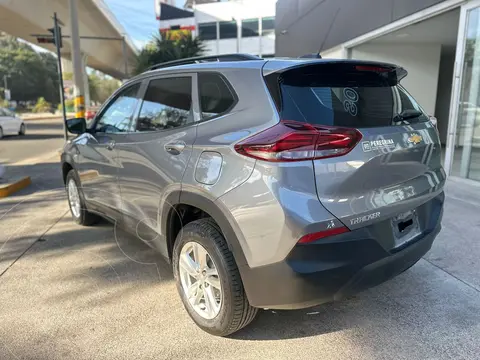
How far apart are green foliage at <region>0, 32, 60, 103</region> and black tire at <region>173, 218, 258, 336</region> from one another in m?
76.3

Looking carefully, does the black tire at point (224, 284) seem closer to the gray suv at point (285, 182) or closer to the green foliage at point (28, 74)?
the gray suv at point (285, 182)

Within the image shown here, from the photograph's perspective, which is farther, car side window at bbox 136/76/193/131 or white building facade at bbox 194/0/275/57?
white building facade at bbox 194/0/275/57

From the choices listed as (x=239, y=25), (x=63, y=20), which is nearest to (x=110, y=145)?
(x=63, y=20)

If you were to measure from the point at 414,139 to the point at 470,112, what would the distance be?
504cm

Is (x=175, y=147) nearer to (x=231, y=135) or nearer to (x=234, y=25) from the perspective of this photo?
(x=231, y=135)

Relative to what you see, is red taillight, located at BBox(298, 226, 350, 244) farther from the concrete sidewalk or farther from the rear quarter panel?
the concrete sidewalk

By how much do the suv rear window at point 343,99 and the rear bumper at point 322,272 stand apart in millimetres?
695

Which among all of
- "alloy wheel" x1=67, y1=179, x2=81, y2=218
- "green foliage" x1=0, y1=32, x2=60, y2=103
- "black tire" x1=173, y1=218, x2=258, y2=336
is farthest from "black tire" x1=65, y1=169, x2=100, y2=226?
"green foliage" x1=0, y1=32, x2=60, y2=103

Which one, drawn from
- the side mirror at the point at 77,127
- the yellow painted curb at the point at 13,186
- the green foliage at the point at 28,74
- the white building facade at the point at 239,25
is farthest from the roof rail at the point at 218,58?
the green foliage at the point at 28,74

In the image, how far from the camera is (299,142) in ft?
7.16

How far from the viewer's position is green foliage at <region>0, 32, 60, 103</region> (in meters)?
67.2

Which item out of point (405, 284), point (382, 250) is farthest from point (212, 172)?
point (405, 284)

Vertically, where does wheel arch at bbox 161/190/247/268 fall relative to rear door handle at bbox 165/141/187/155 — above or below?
below

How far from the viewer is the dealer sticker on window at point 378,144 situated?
2.32 m
